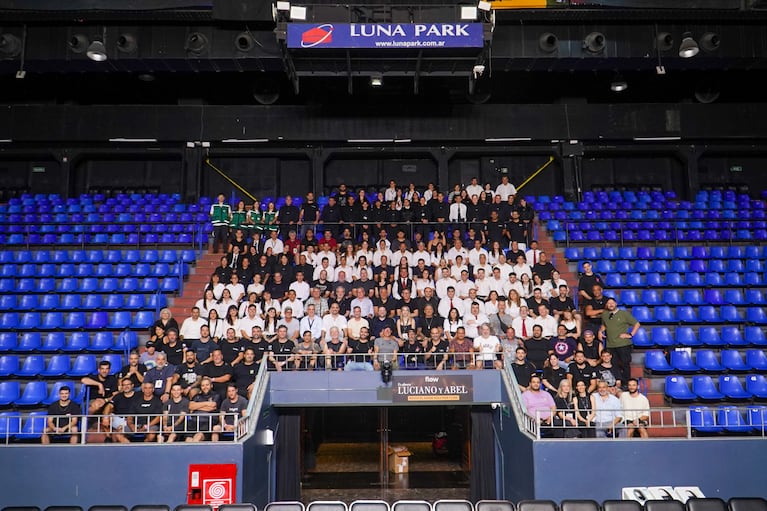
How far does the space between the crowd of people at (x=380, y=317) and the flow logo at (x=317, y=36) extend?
3829 mm

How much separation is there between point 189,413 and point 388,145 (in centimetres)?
1201

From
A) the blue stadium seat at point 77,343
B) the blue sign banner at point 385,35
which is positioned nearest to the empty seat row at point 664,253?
the blue sign banner at point 385,35

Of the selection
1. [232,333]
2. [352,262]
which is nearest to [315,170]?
[352,262]

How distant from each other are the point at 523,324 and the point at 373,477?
372cm

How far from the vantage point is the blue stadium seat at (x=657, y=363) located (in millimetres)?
10742

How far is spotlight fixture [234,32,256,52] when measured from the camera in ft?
50.4

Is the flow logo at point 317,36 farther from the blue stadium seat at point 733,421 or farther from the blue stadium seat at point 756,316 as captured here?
the blue stadium seat at point 733,421

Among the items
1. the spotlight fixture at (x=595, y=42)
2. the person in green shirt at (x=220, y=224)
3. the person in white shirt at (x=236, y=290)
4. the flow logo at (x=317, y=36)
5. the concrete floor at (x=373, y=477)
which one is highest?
the spotlight fixture at (x=595, y=42)

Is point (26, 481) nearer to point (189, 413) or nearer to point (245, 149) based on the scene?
point (189, 413)

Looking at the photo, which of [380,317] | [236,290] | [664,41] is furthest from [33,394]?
[664,41]

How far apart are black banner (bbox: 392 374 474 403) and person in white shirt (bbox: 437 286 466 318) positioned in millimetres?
1439

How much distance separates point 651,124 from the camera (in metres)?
19.2

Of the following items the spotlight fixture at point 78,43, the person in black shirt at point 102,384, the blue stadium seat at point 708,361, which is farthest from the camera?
the spotlight fixture at point 78,43

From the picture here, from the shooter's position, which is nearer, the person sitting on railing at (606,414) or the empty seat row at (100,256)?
the person sitting on railing at (606,414)
